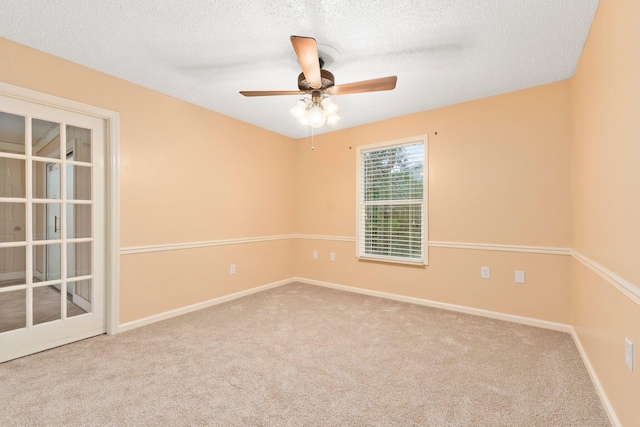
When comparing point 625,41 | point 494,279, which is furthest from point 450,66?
point 494,279

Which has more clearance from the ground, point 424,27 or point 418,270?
point 424,27

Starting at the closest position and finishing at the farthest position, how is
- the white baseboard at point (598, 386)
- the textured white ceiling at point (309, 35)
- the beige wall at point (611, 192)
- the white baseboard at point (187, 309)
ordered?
the beige wall at point (611, 192) → the white baseboard at point (598, 386) → the textured white ceiling at point (309, 35) → the white baseboard at point (187, 309)

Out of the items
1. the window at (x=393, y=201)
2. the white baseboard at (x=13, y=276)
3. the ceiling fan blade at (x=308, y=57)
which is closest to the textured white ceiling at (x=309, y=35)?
the ceiling fan blade at (x=308, y=57)

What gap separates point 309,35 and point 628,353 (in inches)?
106

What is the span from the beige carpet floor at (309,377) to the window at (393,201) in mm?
1158

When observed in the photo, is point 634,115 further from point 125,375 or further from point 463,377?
point 125,375

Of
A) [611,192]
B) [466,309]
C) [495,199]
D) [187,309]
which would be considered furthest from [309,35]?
[466,309]

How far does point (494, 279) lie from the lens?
3219 millimetres

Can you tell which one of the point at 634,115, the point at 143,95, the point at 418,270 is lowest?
the point at 418,270

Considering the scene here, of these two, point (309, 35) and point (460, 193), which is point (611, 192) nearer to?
point (460, 193)

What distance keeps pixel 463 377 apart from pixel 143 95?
3884mm

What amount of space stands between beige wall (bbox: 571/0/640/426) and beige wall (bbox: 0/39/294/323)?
368 centimetres

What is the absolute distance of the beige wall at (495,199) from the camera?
2895 mm

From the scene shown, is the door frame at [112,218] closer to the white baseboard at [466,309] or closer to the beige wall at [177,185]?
the beige wall at [177,185]
